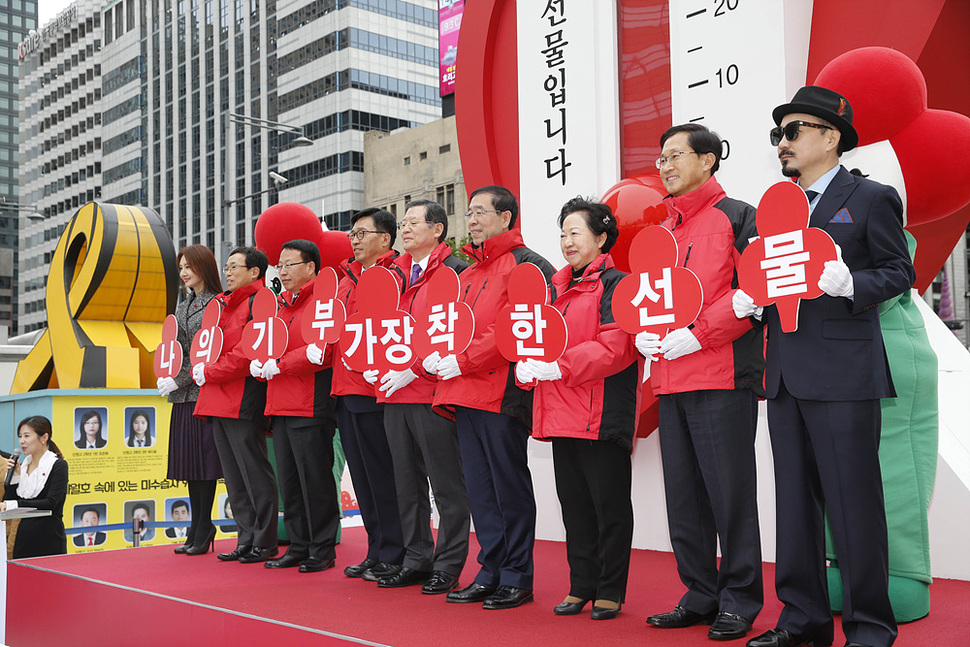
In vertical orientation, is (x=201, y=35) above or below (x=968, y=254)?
above

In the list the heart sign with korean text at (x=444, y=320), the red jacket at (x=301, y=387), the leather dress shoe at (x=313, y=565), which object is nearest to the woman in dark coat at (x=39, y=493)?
the red jacket at (x=301, y=387)

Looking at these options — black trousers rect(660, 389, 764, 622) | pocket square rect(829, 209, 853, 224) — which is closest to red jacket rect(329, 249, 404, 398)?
black trousers rect(660, 389, 764, 622)

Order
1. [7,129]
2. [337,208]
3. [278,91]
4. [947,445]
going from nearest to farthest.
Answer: [947,445] → [337,208] → [278,91] → [7,129]

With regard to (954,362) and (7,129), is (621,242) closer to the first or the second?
(954,362)

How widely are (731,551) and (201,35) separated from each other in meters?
57.0

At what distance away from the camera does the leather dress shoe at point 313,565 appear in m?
4.75

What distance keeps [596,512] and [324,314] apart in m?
1.78

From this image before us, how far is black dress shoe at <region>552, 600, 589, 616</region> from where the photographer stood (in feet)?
11.3

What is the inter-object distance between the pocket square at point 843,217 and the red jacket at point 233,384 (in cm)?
326

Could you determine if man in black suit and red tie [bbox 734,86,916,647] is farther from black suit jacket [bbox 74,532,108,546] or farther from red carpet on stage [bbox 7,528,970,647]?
black suit jacket [bbox 74,532,108,546]

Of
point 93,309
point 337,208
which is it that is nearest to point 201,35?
point 337,208

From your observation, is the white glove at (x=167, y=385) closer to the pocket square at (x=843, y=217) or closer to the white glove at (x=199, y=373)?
the white glove at (x=199, y=373)

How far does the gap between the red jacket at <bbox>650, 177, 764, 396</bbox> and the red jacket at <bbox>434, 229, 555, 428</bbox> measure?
74cm

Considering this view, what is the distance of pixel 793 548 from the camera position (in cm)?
285
